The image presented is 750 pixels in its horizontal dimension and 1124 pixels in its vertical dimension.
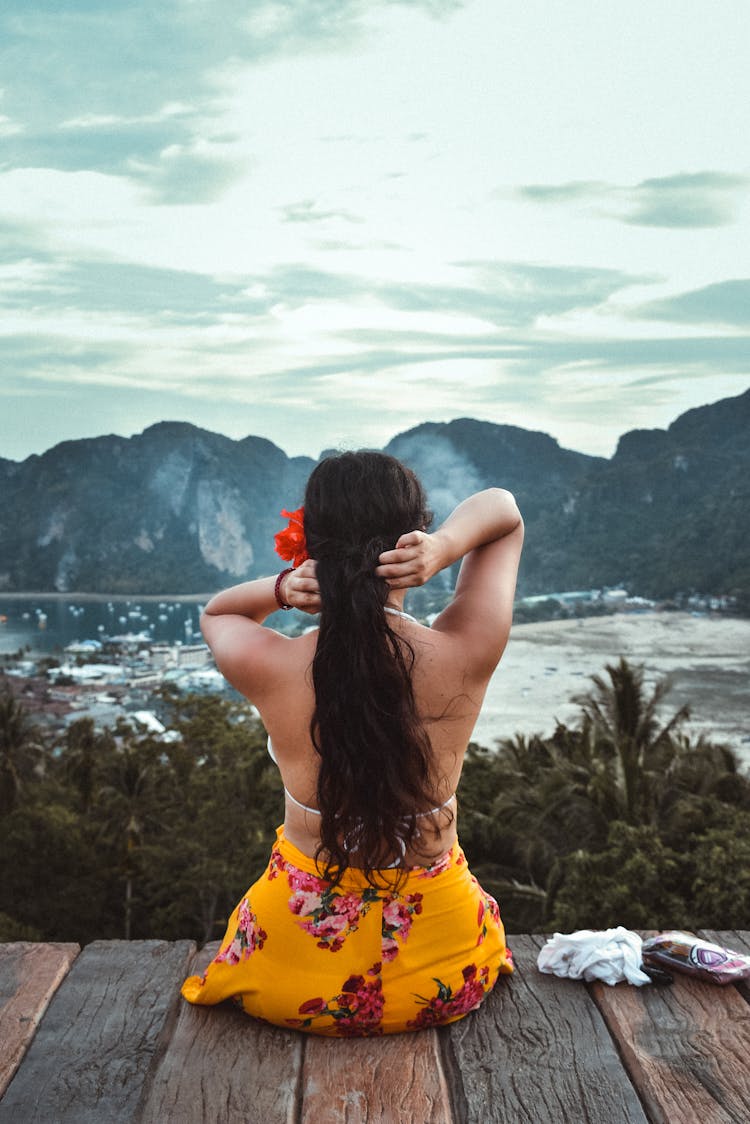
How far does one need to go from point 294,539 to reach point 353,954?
768 mm

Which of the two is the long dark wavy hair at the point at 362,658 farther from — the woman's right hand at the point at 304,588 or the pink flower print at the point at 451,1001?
the pink flower print at the point at 451,1001

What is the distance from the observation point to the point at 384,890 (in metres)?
1.85

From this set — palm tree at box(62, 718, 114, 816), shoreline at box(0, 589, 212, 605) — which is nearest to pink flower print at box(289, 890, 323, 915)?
palm tree at box(62, 718, 114, 816)

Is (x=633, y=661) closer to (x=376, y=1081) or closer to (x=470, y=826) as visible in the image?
(x=470, y=826)

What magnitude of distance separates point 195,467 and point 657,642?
63434 mm

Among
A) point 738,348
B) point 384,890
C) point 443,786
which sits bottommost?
point 384,890

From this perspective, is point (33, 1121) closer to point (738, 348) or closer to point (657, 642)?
point (657, 642)

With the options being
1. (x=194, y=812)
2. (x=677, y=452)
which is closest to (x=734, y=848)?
(x=194, y=812)

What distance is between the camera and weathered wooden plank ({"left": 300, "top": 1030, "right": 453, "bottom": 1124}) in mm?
1544

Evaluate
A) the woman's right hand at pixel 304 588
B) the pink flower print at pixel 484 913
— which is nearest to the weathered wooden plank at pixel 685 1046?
the pink flower print at pixel 484 913

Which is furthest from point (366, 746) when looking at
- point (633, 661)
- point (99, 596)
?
point (99, 596)

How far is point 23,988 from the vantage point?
1996 millimetres

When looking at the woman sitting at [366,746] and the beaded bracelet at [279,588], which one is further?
the beaded bracelet at [279,588]

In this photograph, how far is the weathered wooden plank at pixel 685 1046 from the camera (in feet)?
5.16
